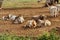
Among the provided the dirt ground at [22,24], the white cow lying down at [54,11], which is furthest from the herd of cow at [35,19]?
the dirt ground at [22,24]

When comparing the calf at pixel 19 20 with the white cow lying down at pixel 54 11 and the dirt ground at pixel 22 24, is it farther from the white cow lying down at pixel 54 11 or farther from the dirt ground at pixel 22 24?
the white cow lying down at pixel 54 11

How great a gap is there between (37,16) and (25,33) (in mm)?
1411

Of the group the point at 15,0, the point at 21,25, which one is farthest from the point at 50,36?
the point at 15,0

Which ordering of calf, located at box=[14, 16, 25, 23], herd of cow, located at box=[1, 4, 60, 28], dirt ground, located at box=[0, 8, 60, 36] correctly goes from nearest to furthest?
dirt ground, located at box=[0, 8, 60, 36], herd of cow, located at box=[1, 4, 60, 28], calf, located at box=[14, 16, 25, 23]

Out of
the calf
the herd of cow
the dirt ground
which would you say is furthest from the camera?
the calf

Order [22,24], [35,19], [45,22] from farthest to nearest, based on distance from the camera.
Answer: [35,19], [22,24], [45,22]

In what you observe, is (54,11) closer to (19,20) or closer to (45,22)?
(45,22)

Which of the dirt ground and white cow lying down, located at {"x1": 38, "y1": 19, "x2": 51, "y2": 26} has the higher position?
white cow lying down, located at {"x1": 38, "y1": 19, "x2": 51, "y2": 26}

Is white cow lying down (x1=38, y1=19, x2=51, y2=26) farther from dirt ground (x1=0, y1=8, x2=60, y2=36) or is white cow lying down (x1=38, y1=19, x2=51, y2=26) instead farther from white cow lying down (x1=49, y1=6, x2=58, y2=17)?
white cow lying down (x1=49, y1=6, x2=58, y2=17)

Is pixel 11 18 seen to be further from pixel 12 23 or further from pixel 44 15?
pixel 44 15

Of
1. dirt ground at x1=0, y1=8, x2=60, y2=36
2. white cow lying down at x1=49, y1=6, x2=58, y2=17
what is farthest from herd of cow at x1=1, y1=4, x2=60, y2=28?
dirt ground at x1=0, y1=8, x2=60, y2=36

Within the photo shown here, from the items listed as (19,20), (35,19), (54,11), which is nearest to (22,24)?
(19,20)

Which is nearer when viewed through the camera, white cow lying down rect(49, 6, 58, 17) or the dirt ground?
the dirt ground

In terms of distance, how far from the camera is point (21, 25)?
968cm
